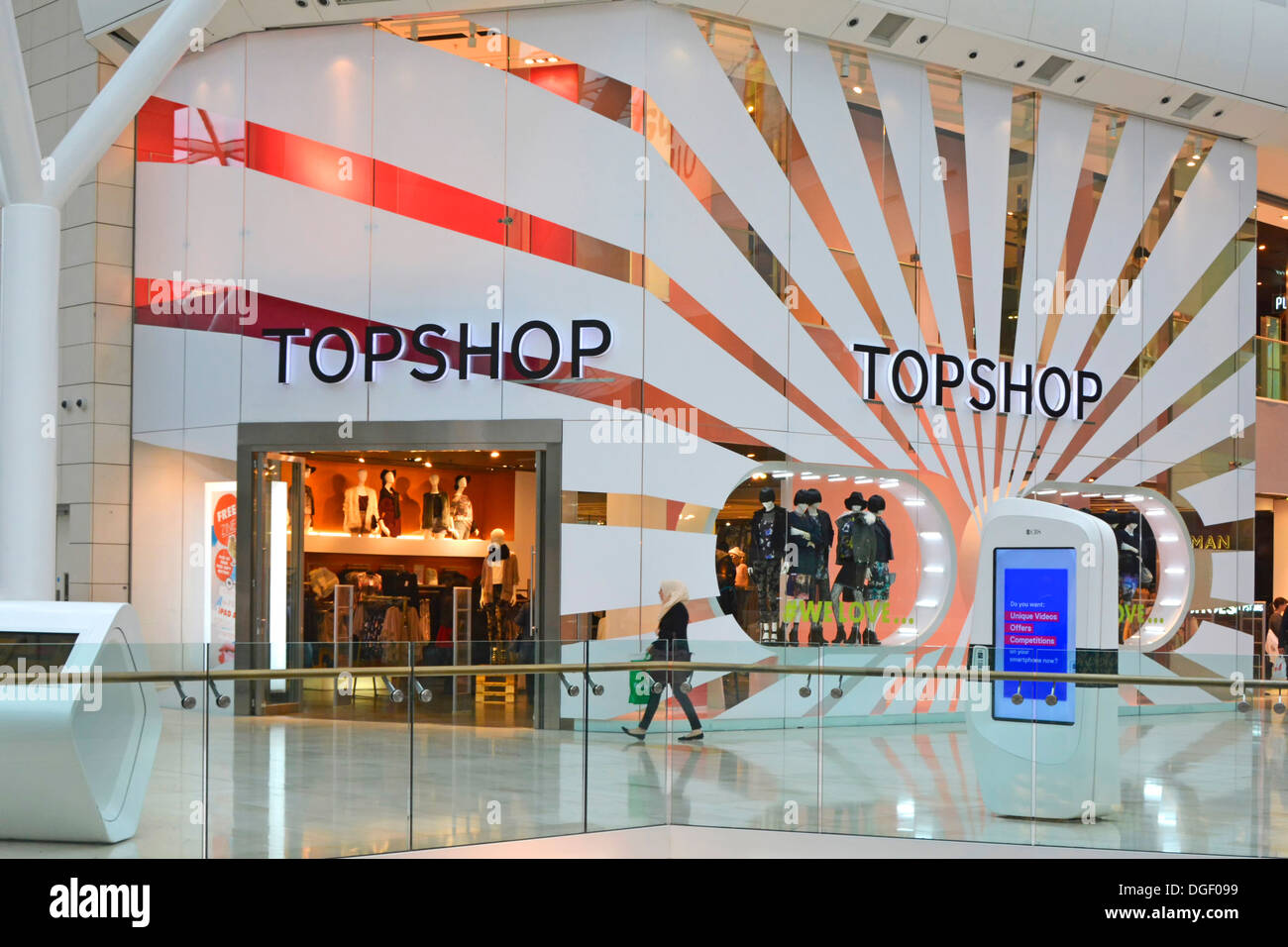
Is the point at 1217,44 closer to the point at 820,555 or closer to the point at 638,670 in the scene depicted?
the point at 820,555

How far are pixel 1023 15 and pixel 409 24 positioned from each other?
6052 millimetres

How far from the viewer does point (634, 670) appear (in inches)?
299

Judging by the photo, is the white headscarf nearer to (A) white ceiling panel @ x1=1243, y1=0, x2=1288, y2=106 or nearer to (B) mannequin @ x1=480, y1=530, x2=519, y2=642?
(B) mannequin @ x1=480, y1=530, x2=519, y2=642

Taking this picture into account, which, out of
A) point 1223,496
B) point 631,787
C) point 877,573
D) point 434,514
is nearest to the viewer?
point 631,787

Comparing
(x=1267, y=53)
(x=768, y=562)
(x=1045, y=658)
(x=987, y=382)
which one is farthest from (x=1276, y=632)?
(x=1045, y=658)

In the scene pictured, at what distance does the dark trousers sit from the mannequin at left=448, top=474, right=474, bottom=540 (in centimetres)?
862

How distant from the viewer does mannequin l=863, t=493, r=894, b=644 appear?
1298 cm

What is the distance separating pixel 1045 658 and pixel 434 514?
978 centimetres

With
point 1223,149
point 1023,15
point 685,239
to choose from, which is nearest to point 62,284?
point 685,239

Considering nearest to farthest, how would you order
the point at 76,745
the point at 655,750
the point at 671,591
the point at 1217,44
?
1. the point at 76,745
2. the point at 655,750
3. the point at 671,591
4. the point at 1217,44

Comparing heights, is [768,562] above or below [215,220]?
below

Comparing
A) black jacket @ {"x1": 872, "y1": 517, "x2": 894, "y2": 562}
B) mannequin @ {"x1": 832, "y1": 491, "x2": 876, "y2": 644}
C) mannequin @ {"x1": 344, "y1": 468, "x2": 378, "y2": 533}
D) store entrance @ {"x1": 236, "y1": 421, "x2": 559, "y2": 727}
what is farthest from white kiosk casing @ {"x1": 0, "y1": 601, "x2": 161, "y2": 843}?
mannequin @ {"x1": 344, "y1": 468, "x2": 378, "y2": 533}
